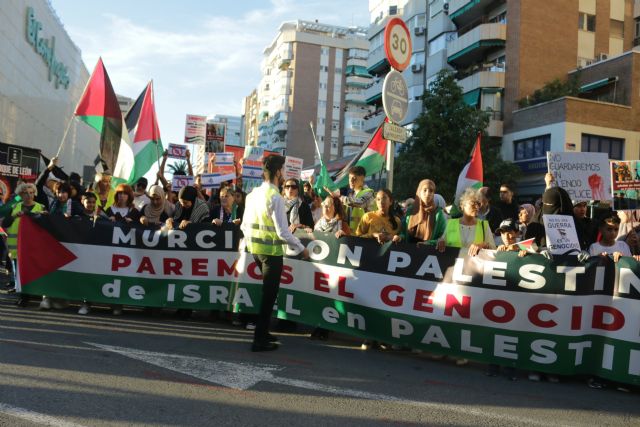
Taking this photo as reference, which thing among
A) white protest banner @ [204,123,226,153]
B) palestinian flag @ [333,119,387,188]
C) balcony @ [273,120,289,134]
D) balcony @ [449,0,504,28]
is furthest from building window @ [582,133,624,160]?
balcony @ [273,120,289,134]

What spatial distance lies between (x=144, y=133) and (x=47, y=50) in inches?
1381

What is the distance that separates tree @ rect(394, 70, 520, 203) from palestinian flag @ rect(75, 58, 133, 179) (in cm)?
1870

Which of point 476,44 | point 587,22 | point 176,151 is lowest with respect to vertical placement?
point 176,151

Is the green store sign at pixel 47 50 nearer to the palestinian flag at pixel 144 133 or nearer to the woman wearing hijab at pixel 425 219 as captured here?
the palestinian flag at pixel 144 133

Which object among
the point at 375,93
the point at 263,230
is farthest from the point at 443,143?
the point at 263,230

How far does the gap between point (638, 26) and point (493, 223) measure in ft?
115

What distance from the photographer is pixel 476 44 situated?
36.1 meters

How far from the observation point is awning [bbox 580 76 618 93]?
3219 centimetres

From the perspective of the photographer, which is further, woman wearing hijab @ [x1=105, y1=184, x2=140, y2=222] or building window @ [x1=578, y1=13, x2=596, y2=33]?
building window @ [x1=578, y1=13, x2=596, y2=33]

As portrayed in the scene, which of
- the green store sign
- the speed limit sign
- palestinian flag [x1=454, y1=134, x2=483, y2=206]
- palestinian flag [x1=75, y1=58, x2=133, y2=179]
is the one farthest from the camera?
the green store sign

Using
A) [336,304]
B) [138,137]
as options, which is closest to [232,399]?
[336,304]

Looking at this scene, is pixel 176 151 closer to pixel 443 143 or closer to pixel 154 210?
pixel 154 210

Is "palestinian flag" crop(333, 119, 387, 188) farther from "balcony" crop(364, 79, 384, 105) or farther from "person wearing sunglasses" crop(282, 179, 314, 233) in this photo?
"balcony" crop(364, 79, 384, 105)

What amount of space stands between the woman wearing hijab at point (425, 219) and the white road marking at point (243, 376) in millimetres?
2384
